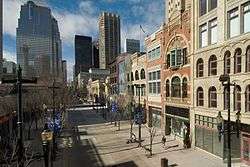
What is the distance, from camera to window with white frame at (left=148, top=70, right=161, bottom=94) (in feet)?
160

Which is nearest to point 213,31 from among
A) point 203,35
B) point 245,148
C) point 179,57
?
point 203,35

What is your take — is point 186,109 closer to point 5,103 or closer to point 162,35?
point 162,35

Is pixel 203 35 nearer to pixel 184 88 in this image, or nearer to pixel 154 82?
pixel 184 88

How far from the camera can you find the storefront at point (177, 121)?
37381 mm

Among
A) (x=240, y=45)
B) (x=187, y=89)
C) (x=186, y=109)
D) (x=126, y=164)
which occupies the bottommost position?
(x=126, y=164)

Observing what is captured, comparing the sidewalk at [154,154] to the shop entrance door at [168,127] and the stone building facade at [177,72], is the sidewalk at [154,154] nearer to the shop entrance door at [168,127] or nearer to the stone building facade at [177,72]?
the shop entrance door at [168,127]

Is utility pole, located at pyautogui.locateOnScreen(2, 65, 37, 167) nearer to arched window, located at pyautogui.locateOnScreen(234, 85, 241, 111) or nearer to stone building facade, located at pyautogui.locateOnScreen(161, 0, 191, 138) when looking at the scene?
arched window, located at pyautogui.locateOnScreen(234, 85, 241, 111)

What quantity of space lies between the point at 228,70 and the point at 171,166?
33.0 ft

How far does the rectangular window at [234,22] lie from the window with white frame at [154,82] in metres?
21.0

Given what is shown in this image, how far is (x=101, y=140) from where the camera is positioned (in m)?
41.9

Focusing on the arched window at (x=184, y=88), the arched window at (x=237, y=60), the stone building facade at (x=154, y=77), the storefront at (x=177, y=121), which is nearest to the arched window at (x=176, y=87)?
the arched window at (x=184, y=88)

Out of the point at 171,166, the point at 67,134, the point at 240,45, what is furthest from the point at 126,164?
the point at 67,134

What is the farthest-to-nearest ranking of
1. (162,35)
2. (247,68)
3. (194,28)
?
(162,35), (194,28), (247,68)

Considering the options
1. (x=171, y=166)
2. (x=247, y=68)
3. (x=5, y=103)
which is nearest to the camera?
(x=247, y=68)
